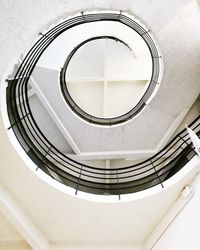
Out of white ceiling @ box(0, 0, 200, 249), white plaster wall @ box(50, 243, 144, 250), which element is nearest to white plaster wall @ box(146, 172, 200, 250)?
white ceiling @ box(0, 0, 200, 249)

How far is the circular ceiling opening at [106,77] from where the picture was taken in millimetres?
5184

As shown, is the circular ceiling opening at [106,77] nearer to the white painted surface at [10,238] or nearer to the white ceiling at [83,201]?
the white ceiling at [83,201]

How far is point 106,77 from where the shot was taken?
5207mm

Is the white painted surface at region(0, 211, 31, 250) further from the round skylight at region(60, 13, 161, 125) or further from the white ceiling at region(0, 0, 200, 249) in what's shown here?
the round skylight at region(60, 13, 161, 125)

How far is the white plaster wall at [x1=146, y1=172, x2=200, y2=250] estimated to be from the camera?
225cm

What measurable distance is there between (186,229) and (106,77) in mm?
3584

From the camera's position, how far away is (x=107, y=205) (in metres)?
2.59

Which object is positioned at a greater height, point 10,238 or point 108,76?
point 108,76

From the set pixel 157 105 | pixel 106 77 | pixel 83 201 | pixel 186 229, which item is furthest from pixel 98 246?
pixel 106 77

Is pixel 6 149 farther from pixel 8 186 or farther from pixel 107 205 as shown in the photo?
pixel 107 205

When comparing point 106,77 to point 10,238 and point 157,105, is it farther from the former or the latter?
point 10,238

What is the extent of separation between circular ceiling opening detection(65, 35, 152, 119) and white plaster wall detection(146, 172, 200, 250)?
2.94 meters

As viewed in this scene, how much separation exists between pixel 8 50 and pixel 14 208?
68.1 inches

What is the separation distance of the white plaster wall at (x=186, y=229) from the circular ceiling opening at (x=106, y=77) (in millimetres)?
2936
